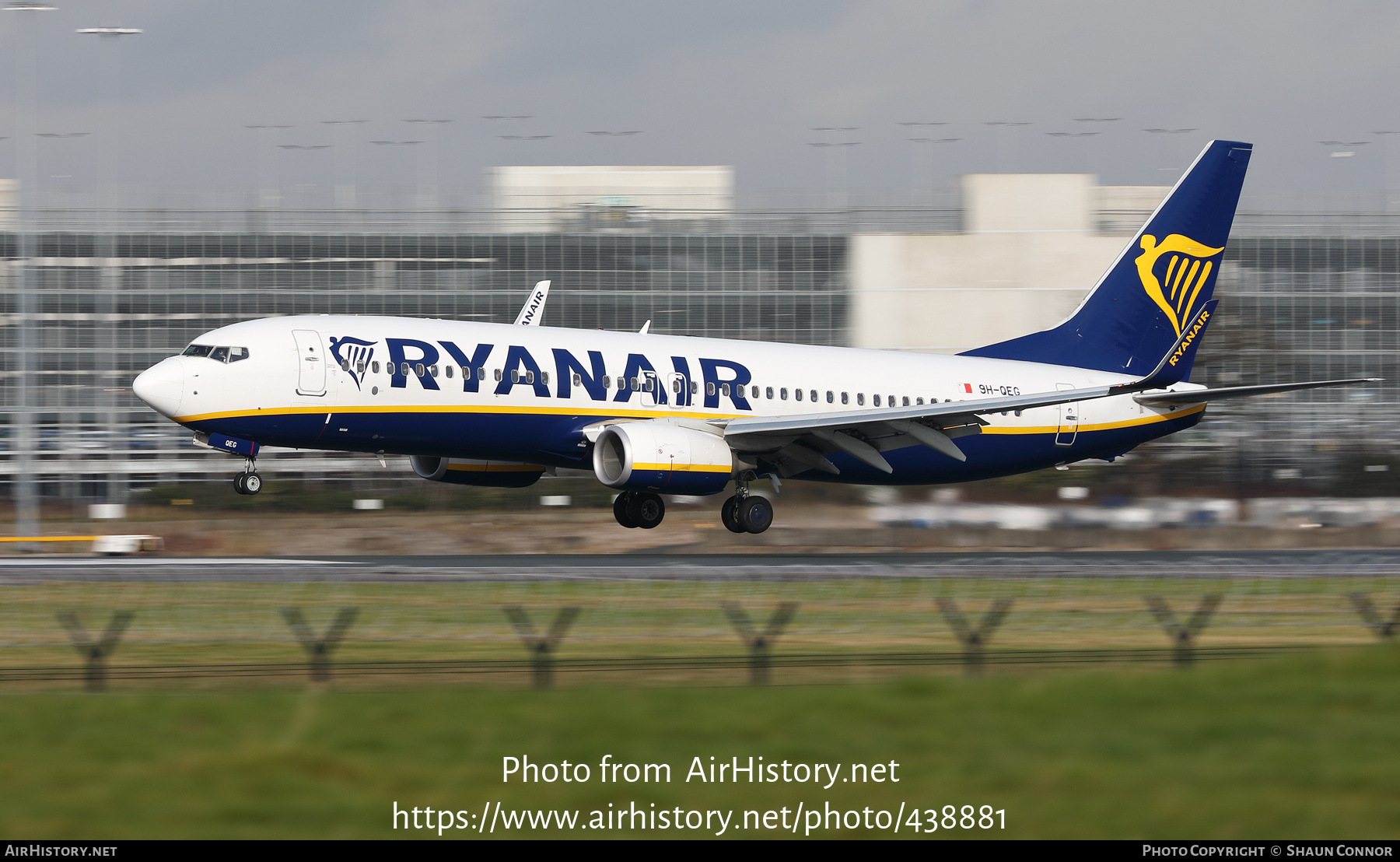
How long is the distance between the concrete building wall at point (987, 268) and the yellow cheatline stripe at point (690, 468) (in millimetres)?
66848

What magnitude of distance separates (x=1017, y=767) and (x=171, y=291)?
9257cm

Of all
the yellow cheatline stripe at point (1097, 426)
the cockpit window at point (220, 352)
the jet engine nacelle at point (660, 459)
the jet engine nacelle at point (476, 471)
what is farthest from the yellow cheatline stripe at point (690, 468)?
the cockpit window at point (220, 352)

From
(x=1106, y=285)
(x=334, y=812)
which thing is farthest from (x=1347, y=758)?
(x=1106, y=285)

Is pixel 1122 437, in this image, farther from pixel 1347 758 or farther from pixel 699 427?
pixel 1347 758

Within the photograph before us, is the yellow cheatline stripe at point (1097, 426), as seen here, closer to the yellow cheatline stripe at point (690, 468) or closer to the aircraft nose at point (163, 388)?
the yellow cheatline stripe at point (690, 468)

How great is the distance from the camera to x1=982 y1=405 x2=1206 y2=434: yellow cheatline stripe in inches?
1507

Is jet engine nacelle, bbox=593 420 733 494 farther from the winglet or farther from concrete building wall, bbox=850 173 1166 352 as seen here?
concrete building wall, bbox=850 173 1166 352

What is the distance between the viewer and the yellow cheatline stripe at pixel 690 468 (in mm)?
32188

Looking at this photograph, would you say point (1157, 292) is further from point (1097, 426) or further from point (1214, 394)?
point (1214, 394)

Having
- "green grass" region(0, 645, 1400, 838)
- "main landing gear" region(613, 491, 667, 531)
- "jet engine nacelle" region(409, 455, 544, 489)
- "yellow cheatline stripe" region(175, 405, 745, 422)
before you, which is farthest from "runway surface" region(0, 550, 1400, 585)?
"green grass" region(0, 645, 1400, 838)

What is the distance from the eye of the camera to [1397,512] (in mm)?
41562

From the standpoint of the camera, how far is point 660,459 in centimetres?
3244

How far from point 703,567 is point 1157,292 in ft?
60.6

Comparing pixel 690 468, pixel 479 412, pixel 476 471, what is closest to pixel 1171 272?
pixel 690 468
